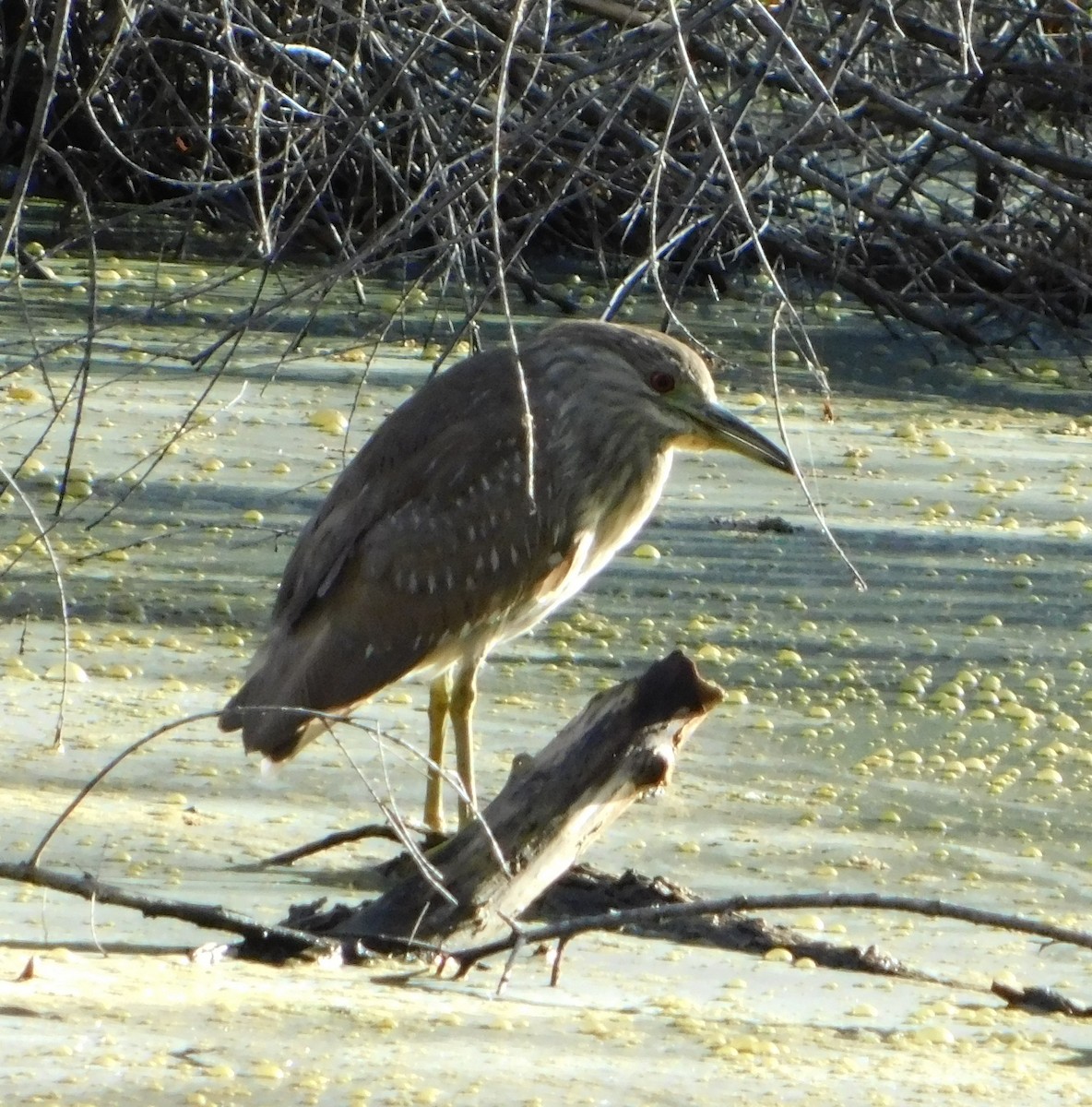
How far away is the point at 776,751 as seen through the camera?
529cm

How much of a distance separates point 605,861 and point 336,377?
509 centimetres

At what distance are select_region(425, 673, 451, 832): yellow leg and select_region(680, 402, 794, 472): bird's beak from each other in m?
0.76

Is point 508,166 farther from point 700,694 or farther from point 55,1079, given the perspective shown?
point 55,1079

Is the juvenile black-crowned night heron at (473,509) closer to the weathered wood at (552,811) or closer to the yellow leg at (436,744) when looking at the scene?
the yellow leg at (436,744)

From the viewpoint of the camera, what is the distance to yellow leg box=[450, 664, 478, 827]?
463 cm

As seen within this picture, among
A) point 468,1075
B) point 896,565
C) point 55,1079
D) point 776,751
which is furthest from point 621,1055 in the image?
point 896,565

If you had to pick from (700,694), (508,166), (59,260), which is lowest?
(59,260)

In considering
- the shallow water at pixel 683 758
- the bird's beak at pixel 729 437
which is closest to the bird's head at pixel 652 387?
the bird's beak at pixel 729 437

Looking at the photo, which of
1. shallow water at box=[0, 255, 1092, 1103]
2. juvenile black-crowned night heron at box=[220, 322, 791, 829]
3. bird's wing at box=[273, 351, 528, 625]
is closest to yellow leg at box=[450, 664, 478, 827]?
juvenile black-crowned night heron at box=[220, 322, 791, 829]

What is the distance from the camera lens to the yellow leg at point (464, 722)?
4.63m

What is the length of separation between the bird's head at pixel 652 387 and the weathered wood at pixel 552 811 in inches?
46.7

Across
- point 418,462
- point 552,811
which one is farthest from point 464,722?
point 552,811

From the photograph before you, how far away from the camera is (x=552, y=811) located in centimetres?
375

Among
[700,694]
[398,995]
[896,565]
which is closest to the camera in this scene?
[398,995]
